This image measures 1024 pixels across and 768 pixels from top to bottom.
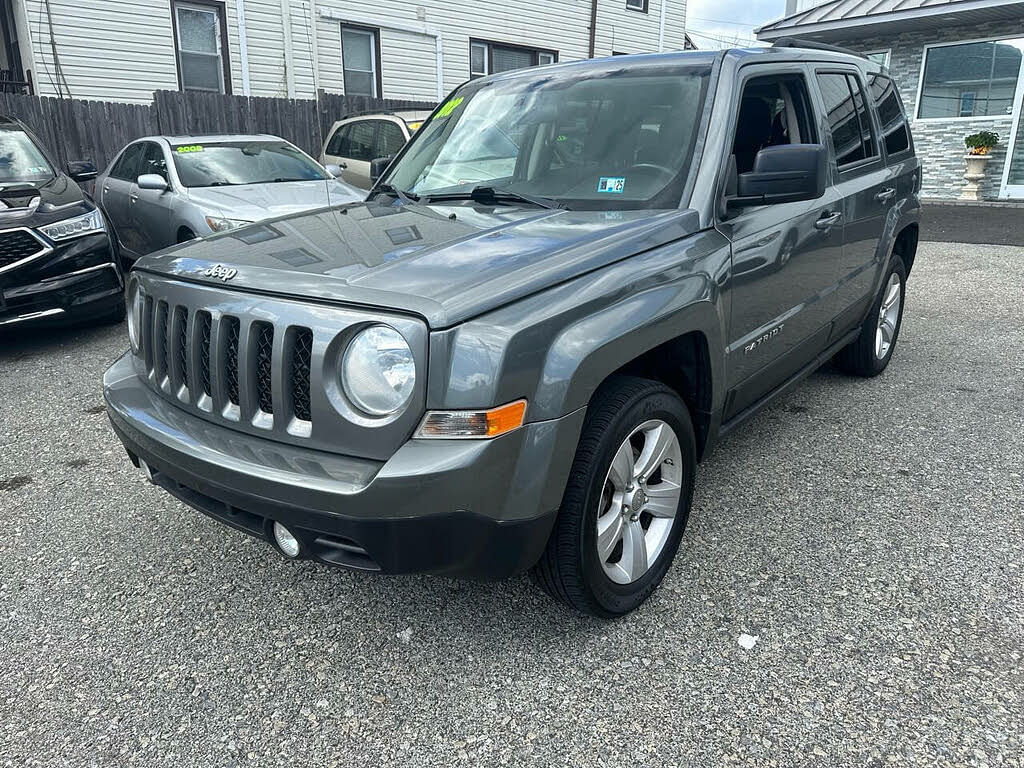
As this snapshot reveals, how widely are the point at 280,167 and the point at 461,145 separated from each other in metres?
5.40

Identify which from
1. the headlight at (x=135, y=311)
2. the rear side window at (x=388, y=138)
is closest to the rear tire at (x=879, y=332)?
the headlight at (x=135, y=311)

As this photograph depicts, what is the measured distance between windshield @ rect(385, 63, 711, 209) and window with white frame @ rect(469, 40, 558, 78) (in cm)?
1343

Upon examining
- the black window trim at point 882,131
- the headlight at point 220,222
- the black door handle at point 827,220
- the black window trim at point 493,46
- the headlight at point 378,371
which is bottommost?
the headlight at point 220,222

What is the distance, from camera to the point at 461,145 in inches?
143

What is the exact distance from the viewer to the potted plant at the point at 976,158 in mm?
13961

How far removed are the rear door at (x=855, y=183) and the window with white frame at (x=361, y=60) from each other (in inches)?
483

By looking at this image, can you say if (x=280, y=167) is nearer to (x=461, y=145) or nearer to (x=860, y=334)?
(x=461, y=145)

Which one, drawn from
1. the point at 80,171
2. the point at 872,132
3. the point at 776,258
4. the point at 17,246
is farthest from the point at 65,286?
the point at 872,132

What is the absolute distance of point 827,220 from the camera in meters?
3.62

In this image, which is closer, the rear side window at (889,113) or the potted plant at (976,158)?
the rear side window at (889,113)

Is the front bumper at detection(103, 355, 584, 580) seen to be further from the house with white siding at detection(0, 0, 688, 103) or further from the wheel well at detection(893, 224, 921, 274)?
the house with white siding at detection(0, 0, 688, 103)

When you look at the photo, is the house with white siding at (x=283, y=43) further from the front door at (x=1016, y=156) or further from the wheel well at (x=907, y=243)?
the wheel well at (x=907, y=243)

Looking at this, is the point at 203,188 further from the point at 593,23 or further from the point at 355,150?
the point at 593,23

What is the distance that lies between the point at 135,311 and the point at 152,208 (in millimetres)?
5542
